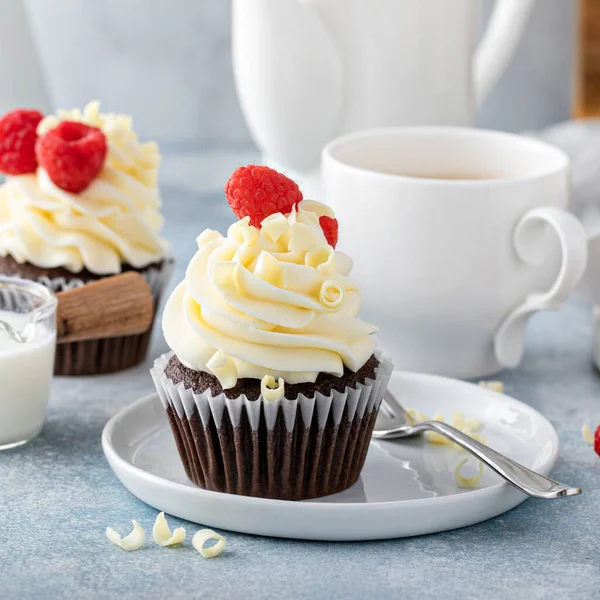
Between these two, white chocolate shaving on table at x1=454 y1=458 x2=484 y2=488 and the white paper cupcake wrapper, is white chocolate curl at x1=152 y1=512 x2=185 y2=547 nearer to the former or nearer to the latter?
the white paper cupcake wrapper

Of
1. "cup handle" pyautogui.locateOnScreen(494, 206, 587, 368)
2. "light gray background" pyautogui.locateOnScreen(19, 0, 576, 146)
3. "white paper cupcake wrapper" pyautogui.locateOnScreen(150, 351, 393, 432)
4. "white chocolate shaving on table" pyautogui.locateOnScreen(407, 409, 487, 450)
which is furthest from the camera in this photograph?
"light gray background" pyautogui.locateOnScreen(19, 0, 576, 146)

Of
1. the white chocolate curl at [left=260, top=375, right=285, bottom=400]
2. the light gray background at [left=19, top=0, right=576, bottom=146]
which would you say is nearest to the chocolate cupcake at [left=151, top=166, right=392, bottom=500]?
the white chocolate curl at [left=260, top=375, right=285, bottom=400]

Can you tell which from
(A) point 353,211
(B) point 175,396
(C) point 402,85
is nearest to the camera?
(B) point 175,396

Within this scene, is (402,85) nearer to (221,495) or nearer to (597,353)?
(597,353)

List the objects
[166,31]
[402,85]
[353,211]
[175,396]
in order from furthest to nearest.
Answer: [166,31] → [402,85] → [353,211] → [175,396]

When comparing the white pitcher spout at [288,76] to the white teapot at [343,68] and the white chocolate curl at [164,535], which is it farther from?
the white chocolate curl at [164,535]

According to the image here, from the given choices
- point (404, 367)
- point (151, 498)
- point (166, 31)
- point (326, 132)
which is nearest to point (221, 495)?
point (151, 498)

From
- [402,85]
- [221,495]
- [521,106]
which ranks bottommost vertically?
[521,106]
